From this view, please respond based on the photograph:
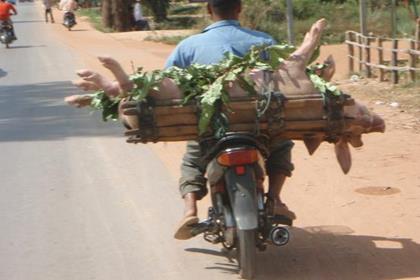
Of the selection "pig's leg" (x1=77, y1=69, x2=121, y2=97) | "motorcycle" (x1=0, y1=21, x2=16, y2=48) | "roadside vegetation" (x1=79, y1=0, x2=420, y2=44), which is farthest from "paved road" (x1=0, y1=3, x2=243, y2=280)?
"motorcycle" (x1=0, y1=21, x2=16, y2=48)

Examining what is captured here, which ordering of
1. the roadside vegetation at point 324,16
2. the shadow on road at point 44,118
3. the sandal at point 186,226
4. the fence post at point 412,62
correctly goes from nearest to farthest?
the sandal at point 186,226 < the shadow on road at point 44,118 < the fence post at point 412,62 < the roadside vegetation at point 324,16

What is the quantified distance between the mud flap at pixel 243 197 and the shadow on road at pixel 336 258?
1.63 ft

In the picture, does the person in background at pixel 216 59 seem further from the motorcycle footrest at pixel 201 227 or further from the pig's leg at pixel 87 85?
the pig's leg at pixel 87 85

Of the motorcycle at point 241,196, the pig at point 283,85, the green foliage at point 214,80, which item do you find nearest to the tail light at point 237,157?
the motorcycle at point 241,196

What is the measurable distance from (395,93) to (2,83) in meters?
8.24

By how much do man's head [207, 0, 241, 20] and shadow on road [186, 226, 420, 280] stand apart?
1525 mm

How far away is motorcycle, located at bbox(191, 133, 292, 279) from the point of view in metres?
5.09

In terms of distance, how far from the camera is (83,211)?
24.3 ft

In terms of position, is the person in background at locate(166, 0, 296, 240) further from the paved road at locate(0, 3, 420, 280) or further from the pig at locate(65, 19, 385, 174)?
the paved road at locate(0, 3, 420, 280)

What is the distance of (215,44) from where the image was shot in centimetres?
550

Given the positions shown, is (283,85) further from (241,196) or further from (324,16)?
(324,16)

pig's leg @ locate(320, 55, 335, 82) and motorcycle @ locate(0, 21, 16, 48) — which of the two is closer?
pig's leg @ locate(320, 55, 335, 82)

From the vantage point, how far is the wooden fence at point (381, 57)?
14086mm

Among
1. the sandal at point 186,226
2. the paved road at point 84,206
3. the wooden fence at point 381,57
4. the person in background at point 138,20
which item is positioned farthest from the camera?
the person in background at point 138,20
